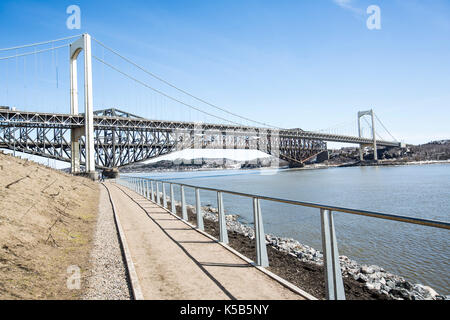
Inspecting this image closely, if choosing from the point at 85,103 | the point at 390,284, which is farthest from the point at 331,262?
the point at 85,103

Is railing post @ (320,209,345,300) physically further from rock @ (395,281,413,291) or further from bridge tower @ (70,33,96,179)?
bridge tower @ (70,33,96,179)

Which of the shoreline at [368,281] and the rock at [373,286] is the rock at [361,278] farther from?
the rock at [373,286]

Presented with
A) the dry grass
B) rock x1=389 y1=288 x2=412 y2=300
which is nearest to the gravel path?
the dry grass

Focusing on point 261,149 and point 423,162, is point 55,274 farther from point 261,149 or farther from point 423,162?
point 423,162

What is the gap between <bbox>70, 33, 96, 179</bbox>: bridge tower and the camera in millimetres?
37406

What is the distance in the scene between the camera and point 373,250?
970cm

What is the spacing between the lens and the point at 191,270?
4645 millimetres

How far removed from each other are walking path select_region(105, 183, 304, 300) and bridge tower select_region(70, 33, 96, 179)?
31.2 meters

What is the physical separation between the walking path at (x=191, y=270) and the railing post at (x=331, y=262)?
41cm

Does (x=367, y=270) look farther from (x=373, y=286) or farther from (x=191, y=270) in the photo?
(x=191, y=270)

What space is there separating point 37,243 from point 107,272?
81.6 inches

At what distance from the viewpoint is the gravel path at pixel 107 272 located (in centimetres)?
390

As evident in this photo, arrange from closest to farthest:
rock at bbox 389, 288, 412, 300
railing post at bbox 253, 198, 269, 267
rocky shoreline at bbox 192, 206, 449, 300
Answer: railing post at bbox 253, 198, 269, 267 → rock at bbox 389, 288, 412, 300 → rocky shoreline at bbox 192, 206, 449, 300
